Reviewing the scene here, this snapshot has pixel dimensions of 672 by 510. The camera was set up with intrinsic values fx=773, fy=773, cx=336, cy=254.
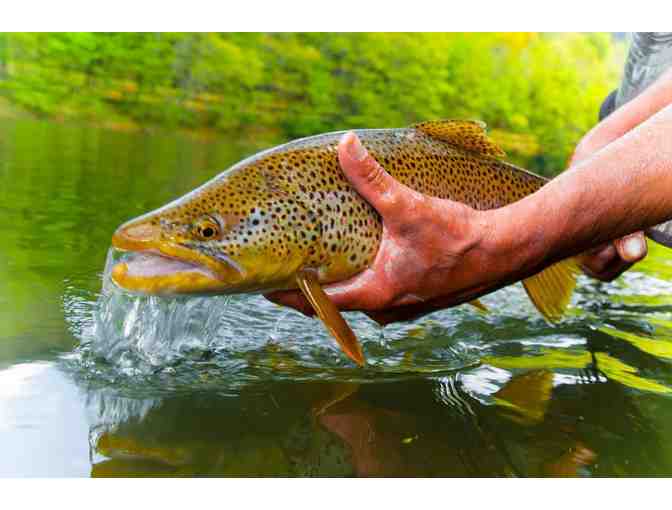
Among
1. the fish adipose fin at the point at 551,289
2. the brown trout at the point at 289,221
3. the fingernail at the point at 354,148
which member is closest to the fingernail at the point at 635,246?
the fish adipose fin at the point at 551,289

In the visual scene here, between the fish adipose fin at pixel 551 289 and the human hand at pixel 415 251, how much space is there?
0.48 m

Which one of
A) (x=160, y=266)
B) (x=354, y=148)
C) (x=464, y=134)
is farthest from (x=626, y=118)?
(x=160, y=266)

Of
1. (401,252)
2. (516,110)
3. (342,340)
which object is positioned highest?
(401,252)

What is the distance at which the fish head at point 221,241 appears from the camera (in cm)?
196

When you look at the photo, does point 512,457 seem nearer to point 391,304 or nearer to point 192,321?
point 391,304

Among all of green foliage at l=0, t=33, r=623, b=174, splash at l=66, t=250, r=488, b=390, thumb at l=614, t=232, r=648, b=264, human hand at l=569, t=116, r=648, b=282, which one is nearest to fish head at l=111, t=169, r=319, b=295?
splash at l=66, t=250, r=488, b=390

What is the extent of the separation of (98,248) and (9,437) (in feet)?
8.63

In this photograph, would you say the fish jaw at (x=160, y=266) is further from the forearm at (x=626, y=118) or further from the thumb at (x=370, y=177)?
the forearm at (x=626, y=118)

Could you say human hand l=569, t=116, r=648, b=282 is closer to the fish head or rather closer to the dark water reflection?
the dark water reflection

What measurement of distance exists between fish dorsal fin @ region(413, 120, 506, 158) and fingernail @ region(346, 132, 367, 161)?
498 mm

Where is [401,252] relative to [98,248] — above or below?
above

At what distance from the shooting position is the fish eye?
2.02 meters

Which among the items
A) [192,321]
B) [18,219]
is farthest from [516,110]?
[192,321]

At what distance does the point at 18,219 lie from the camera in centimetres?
511
